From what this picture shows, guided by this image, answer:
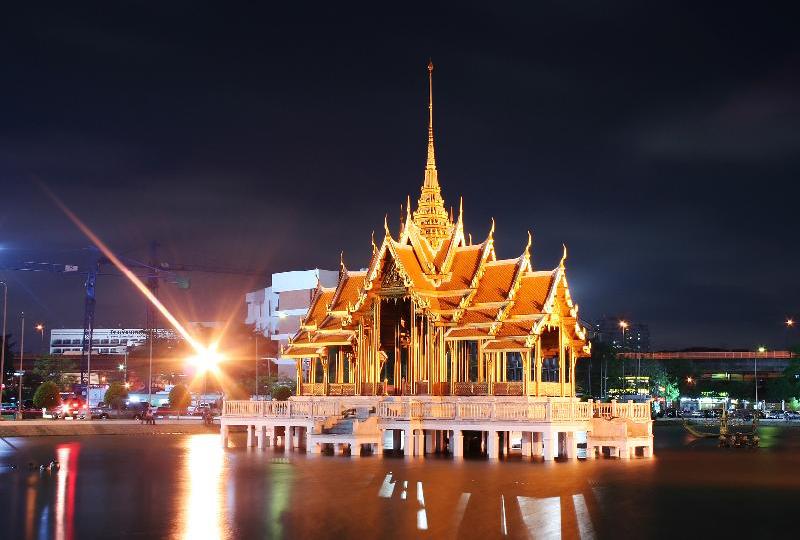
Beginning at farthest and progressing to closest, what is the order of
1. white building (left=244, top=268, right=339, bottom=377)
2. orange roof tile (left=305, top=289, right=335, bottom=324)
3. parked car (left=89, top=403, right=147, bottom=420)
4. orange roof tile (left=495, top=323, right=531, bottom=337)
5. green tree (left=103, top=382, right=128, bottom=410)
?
1. white building (left=244, top=268, right=339, bottom=377)
2. green tree (left=103, top=382, right=128, bottom=410)
3. parked car (left=89, top=403, right=147, bottom=420)
4. orange roof tile (left=305, top=289, right=335, bottom=324)
5. orange roof tile (left=495, top=323, right=531, bottom=337)

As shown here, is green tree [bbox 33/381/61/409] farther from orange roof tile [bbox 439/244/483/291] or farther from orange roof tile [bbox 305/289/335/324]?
orange roof tile [bbox 439/244/483/291]

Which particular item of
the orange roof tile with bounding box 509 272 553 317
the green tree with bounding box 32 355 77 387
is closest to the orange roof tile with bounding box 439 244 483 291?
the orange roof tile with bounding box 509 272 553 317

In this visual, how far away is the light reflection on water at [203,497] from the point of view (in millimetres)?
24359

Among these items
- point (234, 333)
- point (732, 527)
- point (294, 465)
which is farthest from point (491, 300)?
point (234, 333)

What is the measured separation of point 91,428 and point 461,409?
3058 cm

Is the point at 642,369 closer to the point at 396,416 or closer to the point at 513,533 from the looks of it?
the point at 396,416

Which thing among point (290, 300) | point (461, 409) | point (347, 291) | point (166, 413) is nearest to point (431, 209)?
point (347, 291)

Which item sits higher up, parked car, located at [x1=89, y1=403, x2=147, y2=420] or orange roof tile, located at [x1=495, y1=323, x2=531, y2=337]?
orange roof tile, located at [x1=495, y1=323, x2=531, y2=337]

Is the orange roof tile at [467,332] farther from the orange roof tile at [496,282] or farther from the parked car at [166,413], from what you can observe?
the parked car at [166,413]

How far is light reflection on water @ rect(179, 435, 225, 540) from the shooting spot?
24.4 meters

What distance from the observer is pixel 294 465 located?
136ft

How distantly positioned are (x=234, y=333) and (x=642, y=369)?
56514 millimetres

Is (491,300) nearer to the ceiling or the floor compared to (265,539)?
nearer to the ceiling

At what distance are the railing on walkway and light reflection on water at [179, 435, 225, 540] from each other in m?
3.96
